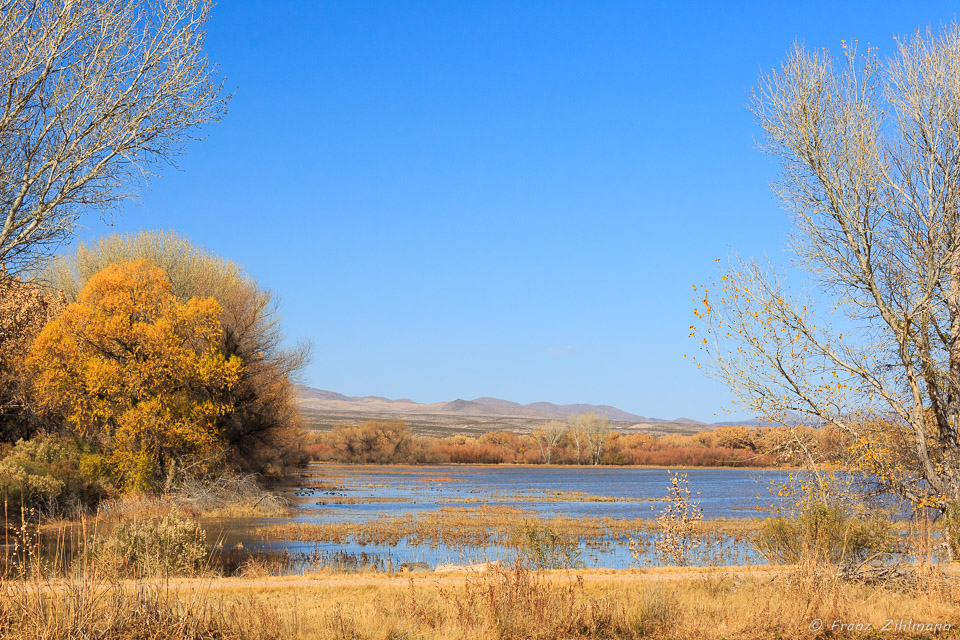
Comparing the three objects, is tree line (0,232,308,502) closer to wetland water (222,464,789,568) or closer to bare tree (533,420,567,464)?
wetland water (222,464,789,568)

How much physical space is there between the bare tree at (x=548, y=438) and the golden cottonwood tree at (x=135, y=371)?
78903 mm

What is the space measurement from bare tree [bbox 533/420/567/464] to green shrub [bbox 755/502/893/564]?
3934 inches

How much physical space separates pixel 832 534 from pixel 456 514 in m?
24.3

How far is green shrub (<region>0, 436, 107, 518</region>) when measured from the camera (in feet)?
104

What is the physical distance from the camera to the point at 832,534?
48.2 feet

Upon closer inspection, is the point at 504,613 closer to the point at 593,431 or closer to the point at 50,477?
the point at 50,477

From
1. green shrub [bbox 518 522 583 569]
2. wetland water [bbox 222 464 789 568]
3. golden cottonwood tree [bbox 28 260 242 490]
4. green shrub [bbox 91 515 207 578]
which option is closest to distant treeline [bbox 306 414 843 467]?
wetland water [bbox 222 464 789 568]

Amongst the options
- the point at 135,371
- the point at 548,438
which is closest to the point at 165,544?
the point at 135,371

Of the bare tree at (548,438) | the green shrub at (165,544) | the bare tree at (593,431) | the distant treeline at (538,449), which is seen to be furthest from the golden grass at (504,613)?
the bare tree at (548,438)

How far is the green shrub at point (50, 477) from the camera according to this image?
31819mm

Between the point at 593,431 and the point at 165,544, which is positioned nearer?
the point at 165,544

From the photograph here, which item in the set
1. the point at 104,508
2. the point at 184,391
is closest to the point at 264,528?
the point at 104,508

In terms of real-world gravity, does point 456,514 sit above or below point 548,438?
above

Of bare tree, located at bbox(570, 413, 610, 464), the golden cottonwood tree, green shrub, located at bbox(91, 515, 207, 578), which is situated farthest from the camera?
bare tree, located at bbox(570, 413, 610, 464)
